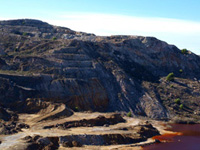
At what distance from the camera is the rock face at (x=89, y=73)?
6756cm

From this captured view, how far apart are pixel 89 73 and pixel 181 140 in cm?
3002

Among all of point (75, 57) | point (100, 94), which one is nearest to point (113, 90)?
point (100, 94)

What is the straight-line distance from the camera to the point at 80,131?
4956cm

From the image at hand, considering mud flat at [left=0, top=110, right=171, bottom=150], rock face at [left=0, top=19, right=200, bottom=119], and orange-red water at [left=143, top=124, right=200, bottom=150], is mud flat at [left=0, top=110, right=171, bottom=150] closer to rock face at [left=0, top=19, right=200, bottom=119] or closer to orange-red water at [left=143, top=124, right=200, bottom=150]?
orange-red water at [left=143, top=124, right=200, bottom=150]

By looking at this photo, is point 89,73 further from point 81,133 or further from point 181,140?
point 81,133

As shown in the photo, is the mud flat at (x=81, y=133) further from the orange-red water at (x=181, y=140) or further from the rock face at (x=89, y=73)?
the rock face at (x=89, y=73)

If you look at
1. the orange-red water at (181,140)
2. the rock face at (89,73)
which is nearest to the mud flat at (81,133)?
the orange-red water at (181,140)

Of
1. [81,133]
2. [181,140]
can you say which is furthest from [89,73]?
[81,133]

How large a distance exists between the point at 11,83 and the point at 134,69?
38665mm

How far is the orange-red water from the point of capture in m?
50.4

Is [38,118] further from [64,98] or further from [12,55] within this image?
[12,55]

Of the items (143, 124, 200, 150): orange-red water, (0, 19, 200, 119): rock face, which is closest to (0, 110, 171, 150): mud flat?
(143, 124, 200, 150): orange-red water

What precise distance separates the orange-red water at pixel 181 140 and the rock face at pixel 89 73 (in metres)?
8.10

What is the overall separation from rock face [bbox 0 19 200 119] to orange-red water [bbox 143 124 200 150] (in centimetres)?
810
